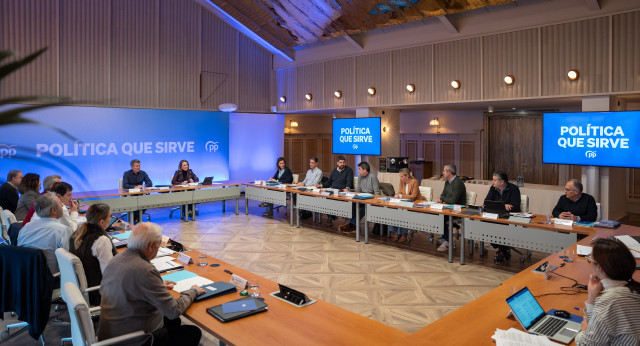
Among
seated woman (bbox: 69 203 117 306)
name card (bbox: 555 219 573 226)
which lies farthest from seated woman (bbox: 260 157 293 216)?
seated woman (bbox: 69 203 117 306)

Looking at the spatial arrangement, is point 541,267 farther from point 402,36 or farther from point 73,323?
point 402,36

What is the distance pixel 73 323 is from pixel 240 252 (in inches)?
166

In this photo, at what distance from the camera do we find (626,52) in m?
6.50

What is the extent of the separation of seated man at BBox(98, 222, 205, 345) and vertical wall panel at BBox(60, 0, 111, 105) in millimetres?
7246

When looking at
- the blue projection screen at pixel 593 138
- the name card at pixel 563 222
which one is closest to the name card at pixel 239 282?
the name card at pixel 563 222

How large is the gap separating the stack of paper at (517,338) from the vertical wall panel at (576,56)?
5.86 meters

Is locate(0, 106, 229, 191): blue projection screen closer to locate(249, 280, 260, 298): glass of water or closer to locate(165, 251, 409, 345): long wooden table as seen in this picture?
locate(249, 280, 260, 298): glass of water

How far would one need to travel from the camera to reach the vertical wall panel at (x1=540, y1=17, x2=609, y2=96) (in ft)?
22.0

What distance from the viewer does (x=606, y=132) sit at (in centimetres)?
652

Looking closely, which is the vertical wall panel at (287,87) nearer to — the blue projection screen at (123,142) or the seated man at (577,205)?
the blue projection screen at (123,142)

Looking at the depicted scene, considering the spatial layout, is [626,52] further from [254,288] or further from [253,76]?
[253,76]

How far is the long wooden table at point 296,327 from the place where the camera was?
228cm

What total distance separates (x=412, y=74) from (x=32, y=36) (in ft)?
24.4

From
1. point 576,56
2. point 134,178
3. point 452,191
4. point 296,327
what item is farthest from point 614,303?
point 134,178
